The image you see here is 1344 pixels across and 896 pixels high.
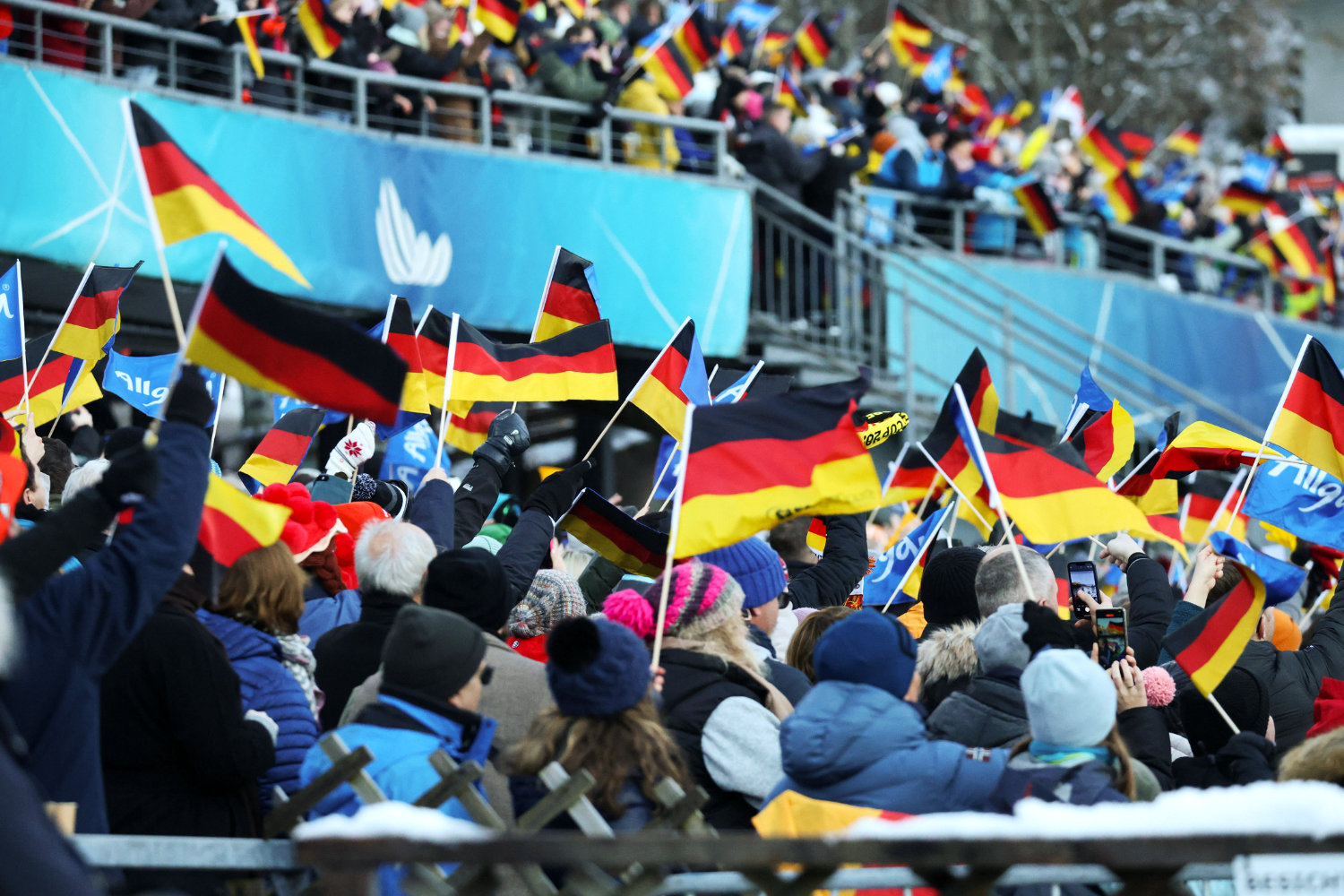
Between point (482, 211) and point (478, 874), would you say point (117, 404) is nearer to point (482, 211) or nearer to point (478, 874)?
point (482, 211)

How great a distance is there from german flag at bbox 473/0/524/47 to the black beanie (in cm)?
952

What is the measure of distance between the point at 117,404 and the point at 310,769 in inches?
470

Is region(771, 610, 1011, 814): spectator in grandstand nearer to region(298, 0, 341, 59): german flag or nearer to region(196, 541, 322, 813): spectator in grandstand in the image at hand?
region(196, 541, 322, 813): spectator in grandstand

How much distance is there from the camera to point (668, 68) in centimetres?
1434

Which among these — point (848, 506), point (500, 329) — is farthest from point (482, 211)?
point (848, 506)

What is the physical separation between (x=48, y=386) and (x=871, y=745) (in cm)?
503

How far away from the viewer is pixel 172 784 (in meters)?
4.20

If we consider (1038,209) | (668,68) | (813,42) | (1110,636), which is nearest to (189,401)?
(1110,636)

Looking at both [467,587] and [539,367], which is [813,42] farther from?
[467,587]

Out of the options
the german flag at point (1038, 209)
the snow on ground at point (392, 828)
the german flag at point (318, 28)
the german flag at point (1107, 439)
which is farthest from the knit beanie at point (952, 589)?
the german flag at point (1038, 209)

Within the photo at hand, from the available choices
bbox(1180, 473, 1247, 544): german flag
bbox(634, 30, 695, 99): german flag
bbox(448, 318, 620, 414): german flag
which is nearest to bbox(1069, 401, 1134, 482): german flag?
bbox(1180, 473, 1247, 544): german flag

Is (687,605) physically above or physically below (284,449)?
above

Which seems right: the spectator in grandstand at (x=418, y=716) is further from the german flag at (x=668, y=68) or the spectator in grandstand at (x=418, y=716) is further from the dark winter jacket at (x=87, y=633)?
the german flag at (x=668, y=68)

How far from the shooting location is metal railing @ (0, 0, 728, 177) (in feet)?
37.4
